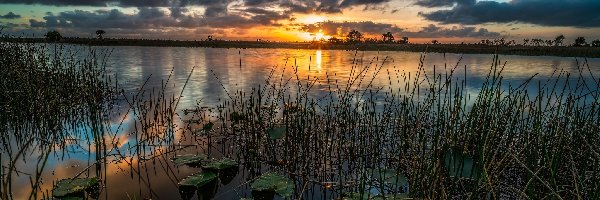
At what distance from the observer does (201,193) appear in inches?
200

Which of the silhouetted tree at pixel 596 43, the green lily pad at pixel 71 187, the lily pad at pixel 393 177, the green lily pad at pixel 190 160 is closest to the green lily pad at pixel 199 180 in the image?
the green lily pad at pixel 190 160

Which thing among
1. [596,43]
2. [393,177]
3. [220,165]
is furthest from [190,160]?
[596,43]

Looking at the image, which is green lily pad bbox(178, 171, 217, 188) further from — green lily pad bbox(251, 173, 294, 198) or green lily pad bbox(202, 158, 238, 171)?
green lily pad bbox(251, 173, 294, 198)

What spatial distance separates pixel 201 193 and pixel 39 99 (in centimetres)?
530

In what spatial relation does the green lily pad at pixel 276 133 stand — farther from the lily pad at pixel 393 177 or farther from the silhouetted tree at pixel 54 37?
the silhouetted tree at pixel 54 37

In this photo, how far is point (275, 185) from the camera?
4.66m

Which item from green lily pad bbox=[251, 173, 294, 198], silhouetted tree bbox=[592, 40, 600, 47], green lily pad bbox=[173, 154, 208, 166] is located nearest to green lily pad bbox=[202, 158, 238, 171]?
green lily pad bbox=[173, 154, 208, 166]

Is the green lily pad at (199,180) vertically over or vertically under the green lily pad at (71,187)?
under

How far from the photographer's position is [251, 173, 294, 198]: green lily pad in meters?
4.50

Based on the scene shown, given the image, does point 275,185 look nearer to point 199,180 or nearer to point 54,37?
point 199,180

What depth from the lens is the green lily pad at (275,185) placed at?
14.8 feet

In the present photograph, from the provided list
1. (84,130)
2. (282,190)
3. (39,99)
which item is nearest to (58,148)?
(84,130)

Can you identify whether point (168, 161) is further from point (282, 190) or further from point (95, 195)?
point (282, 190)

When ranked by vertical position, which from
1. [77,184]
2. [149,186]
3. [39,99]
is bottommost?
[149,186]
